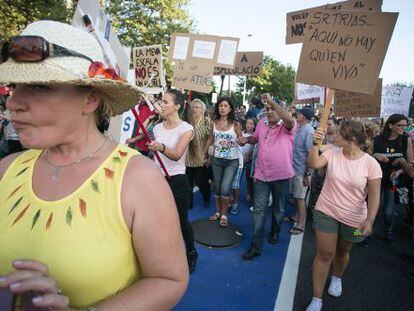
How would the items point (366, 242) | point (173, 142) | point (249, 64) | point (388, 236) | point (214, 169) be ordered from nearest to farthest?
point (173, 142) < point (366, 242) < point (388, 236) < point (214, 169) < point (249, 64)

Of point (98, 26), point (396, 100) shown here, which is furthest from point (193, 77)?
point (396, 100)

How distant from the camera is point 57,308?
912 millimetres

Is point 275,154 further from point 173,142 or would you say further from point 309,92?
point 309,92

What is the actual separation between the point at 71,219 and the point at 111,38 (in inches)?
83.3

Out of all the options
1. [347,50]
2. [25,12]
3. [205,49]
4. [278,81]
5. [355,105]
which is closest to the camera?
[347,50]

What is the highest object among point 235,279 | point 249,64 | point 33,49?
point 249,64

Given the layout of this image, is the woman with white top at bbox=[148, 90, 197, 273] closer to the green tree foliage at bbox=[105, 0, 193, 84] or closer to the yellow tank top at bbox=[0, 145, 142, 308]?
the yellow tank top at bbox=[0, 145, 142, 308]

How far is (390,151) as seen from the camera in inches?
204

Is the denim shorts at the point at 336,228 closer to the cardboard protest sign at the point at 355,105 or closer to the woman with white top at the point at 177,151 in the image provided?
the woman with white top at the point at 177,151

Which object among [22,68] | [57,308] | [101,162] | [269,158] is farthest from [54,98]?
[269,158]

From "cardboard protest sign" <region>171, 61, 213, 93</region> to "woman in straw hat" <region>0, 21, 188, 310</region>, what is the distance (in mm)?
4540

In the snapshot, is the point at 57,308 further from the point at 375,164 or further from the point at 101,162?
the point at 375,164

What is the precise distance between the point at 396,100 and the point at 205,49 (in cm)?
656

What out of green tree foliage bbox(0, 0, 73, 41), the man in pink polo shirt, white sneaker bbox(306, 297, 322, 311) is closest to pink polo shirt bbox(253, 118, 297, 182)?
the man in pink polo shirt
